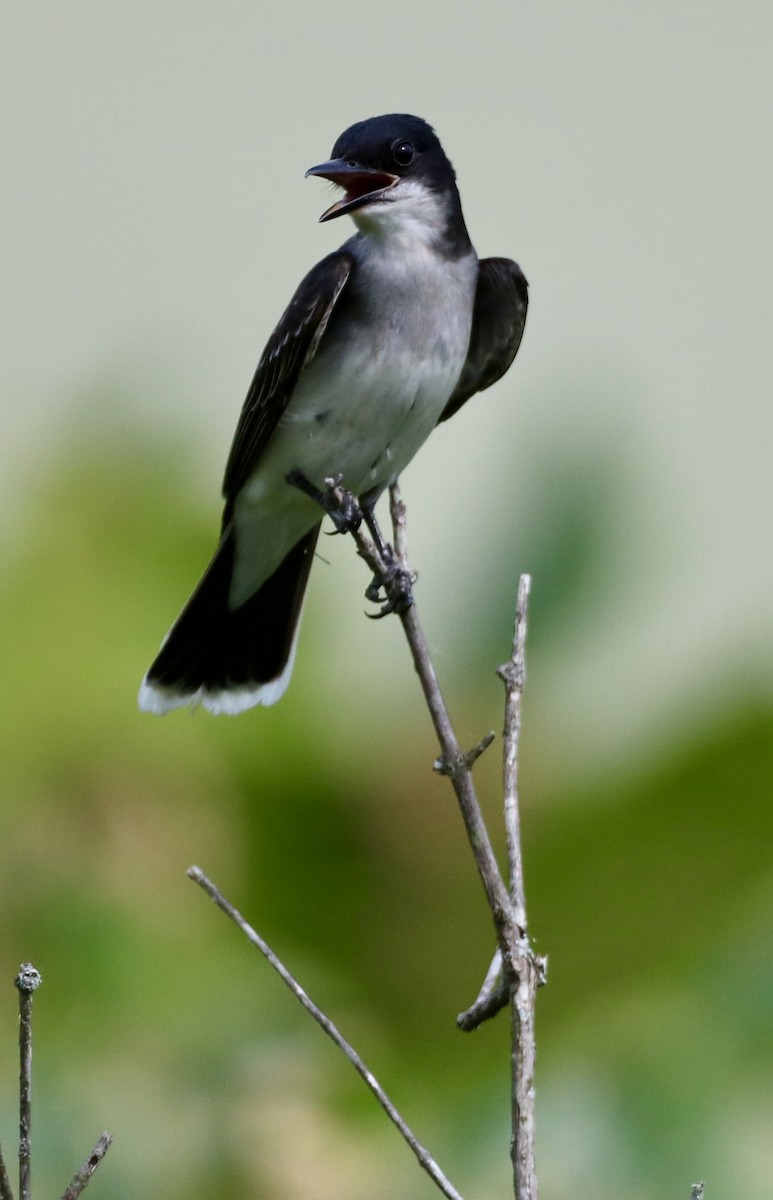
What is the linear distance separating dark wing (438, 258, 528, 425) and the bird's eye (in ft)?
0.76

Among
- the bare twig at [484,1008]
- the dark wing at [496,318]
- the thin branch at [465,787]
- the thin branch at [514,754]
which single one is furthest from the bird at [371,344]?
the bare twig at [484,1008]

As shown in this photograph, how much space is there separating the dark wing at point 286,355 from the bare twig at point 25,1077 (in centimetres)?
136

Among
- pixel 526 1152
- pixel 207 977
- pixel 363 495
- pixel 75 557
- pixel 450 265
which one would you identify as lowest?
pixel 526 1152

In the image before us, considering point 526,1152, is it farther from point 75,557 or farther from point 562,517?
point 75,557

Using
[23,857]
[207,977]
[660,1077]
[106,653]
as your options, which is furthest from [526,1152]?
[106,653]

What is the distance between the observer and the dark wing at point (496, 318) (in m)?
2.38

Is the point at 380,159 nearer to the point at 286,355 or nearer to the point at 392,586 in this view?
the point at 286,355

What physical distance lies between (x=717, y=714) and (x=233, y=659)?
80 cm

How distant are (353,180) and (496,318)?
0.35 metres

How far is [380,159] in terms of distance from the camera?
2.19 m

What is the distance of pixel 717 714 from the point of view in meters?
2.36

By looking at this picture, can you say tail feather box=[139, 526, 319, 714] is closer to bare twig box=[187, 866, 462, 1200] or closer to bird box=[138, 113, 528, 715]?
bird box=[138, 113, 528, 715]

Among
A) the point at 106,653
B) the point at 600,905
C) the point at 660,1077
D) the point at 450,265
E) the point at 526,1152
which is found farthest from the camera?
the point at 106,653

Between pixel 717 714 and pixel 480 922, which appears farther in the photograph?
pixel 480 922
